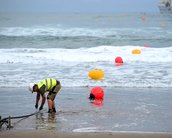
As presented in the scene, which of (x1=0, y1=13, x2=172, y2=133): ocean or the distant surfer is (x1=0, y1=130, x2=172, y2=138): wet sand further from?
the distant surfer

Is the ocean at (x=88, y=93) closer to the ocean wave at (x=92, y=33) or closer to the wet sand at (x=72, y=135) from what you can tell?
the wet sand at (x=72, y=135)

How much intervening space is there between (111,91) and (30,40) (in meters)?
25.2

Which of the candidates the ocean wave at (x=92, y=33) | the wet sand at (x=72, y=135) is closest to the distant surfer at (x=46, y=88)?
the wet sand at (x=72, y=135)

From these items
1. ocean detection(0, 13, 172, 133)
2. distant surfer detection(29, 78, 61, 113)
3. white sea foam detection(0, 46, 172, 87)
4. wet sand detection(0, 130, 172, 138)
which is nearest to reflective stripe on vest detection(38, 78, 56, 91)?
distant surfer detection(29, 78, 61, 113)

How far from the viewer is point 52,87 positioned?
927cm

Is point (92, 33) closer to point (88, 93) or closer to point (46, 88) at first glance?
point (88, 93)

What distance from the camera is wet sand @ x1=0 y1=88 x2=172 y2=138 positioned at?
24.9 ft

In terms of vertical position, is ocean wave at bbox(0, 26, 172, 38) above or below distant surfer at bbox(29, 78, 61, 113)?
above

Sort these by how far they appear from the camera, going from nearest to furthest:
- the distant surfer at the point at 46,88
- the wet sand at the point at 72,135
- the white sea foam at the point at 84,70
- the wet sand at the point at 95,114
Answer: the wet sand at the point at 72,135 < the wet sand at the point at 95,114 < the distant surfer at the point at 46,88 < the white sea foam at the point at 84,70

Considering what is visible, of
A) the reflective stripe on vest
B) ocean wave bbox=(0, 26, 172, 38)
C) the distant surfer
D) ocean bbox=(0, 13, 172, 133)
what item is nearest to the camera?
ocean bbox=(0, 13, 172, 133)

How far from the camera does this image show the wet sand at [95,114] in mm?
7582

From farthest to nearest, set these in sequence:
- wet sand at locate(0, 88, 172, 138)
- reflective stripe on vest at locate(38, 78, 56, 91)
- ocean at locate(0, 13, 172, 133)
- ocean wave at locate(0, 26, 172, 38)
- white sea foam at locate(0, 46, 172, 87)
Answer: ocean wave at locate(0, 26, 172, 38)
white sea foam at locate(0, 46, 172, 87)
reflective stripe on vest at locate(38, 78, 56, 91)
ocean at locate(0, 13, 172, 133)
wet sand at locate(0, 88, 172, 138)

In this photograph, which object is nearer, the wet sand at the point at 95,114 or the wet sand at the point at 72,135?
the wet sand at the point at 72,135

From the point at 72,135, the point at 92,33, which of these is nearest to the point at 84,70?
the point at 72,135
